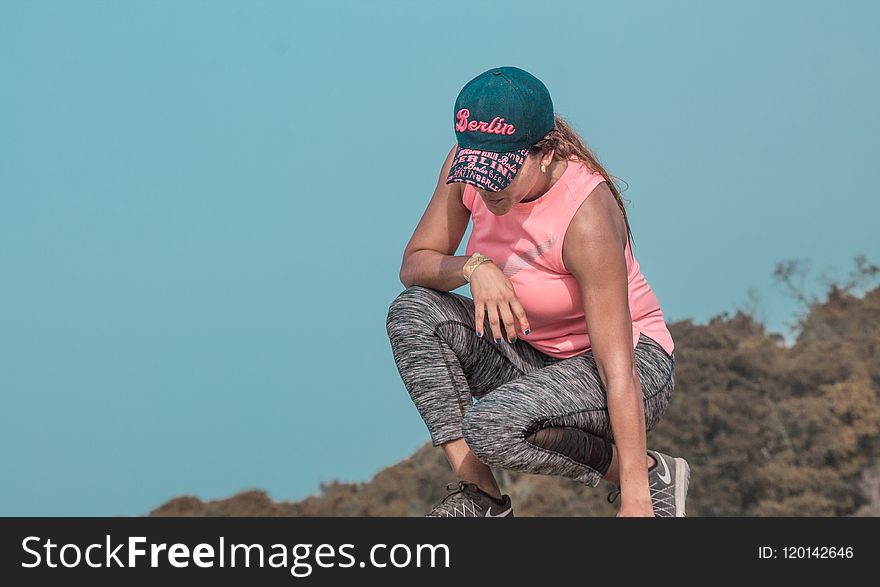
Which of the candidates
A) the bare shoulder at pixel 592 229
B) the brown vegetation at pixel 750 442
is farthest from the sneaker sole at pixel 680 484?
the brown vegetation at pixel 750 442

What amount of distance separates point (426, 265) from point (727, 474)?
14260 millimetres

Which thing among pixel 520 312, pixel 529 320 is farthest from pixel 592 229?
pixel 529 320

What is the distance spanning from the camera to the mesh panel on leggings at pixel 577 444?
2801 millimetres

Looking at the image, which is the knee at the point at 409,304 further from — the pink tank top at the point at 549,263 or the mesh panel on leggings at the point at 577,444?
the mesh panel on leggings at the point at 577,444

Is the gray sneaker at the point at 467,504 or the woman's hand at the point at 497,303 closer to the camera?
the woman's hand at the point at 497,303

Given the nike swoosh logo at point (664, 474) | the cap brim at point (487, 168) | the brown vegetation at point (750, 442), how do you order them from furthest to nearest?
the brown vegetation at point (750, 442) → the nike swoosh logo at point (664, 474) → the cap brim at point (487, 168)

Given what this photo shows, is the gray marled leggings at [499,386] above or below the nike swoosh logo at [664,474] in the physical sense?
above

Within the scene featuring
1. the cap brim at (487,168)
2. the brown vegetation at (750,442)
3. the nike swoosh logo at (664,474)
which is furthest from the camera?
the brown vegetation at (750,442)

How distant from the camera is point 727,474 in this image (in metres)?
16.3

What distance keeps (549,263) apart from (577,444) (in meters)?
0.48

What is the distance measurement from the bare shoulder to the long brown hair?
0.40ft
